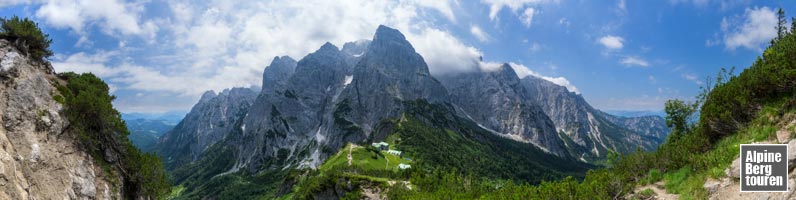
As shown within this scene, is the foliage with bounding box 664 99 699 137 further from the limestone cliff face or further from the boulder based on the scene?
the limestone cliff face

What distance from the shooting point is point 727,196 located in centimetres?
2180

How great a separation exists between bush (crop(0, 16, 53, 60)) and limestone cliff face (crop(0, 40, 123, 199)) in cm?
Answer: 158

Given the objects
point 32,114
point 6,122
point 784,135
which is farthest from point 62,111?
point 784,135

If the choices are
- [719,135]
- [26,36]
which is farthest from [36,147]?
[719,135]

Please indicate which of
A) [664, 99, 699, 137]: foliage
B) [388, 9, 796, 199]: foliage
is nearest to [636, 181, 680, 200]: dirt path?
[388, 9, 796, 199]: foliage

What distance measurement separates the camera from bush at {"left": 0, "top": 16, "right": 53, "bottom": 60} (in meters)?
43.3

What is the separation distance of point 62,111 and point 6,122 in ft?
25.6

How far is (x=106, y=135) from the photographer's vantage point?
1873 inches

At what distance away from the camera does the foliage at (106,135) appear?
145 feet

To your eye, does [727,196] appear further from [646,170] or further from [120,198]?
[120,198]

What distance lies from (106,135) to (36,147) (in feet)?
38.7

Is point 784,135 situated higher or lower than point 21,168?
higher

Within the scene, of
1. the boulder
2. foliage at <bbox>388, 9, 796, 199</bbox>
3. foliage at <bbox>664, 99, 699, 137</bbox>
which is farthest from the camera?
foliage at <bbox>664, 99, 699, 137</bbox>

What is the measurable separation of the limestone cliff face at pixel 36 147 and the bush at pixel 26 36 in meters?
1.58
